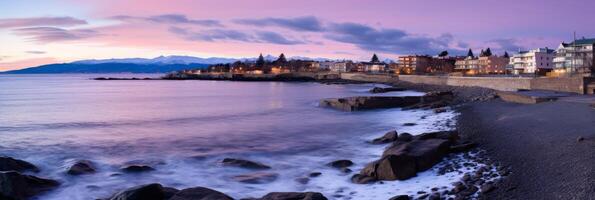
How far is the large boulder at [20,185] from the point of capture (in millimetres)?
10758

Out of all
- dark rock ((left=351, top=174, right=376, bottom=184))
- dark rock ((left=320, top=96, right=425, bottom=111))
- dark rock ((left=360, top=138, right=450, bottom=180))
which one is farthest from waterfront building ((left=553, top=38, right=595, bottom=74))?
dark rock ((left=351, top=174, right=376, bottom=184))

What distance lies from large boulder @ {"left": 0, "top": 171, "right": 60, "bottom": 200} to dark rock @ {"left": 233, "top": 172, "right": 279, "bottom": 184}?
5014 mm

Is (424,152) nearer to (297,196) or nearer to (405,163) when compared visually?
(405,163)

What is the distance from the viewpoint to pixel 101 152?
63.7 ft

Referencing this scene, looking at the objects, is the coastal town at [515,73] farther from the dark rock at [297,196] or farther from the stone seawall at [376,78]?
the dark rock at [297,196]

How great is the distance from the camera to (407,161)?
12312 mm

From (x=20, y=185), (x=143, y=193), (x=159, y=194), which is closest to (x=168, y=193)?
(x=159, y=194)

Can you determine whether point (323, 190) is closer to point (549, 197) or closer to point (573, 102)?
point (549, 197)

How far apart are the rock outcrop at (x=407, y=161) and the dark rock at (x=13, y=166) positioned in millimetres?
9989

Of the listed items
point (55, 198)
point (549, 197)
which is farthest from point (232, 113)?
point (549, 197)

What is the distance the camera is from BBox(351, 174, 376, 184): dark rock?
1211 cm

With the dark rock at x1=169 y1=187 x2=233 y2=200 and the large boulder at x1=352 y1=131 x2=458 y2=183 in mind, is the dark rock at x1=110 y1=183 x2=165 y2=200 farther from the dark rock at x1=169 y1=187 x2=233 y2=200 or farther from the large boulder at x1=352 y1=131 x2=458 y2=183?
the large boulder at x1=352 y1=131 x2=458 y2=183

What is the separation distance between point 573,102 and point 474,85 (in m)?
33.5

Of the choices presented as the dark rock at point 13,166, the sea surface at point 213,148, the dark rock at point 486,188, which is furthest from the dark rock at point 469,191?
the dark rock at point 13,166
